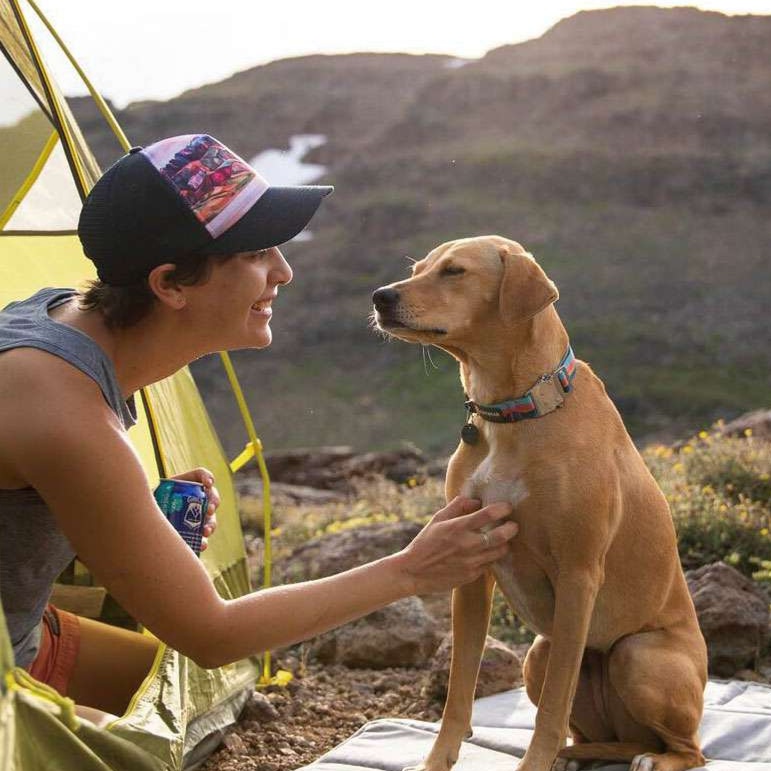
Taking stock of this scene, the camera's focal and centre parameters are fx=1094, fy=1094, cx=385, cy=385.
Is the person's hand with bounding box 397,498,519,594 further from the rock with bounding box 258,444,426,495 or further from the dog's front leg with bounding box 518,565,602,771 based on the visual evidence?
the rock with bounding box 258,444,426,495

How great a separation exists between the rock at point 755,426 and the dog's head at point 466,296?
5242 mm

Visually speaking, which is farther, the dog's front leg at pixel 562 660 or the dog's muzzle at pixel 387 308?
the dog's muzzle at pixel 387 308

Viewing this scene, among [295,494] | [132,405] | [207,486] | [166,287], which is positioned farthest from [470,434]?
[295,494]

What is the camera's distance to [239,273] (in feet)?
7.93

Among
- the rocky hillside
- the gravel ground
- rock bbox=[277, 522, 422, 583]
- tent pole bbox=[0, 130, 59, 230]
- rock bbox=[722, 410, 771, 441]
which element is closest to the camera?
the gravel ground

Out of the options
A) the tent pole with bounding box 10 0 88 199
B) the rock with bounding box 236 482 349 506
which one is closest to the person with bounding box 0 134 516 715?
the tent pole with bounding box 10 0 88 199

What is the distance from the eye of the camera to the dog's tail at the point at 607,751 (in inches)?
128

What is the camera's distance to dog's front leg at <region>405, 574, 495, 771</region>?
10.5 ft

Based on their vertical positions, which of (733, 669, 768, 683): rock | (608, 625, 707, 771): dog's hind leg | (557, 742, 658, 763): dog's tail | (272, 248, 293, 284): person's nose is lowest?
(733, 669, 768, 683): rock

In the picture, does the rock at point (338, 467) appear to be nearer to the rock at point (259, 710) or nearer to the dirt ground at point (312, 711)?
the dirt ground at point (312, 711)

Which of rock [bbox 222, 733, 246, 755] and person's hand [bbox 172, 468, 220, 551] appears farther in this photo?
rock [bbox 222, 733, 246, 755]

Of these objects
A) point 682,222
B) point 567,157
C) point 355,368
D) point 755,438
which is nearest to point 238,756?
point 755,438

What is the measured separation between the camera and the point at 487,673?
168 inches

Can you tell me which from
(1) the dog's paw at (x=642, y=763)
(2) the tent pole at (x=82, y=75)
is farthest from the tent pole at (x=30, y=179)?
(1) the dog's paw at (x=642, y=763)
